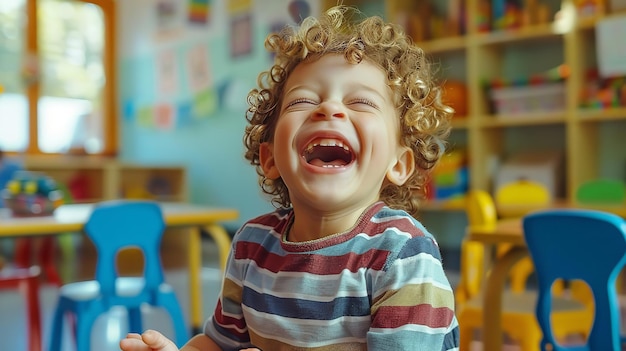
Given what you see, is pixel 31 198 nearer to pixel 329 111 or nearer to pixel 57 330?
pixel 57 330

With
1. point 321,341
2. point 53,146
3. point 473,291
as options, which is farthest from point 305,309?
point 53,146

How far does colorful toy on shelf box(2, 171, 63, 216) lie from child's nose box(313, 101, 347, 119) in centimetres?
169

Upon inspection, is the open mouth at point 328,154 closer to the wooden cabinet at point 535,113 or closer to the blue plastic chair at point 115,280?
the blue plastic chair at point 115,280

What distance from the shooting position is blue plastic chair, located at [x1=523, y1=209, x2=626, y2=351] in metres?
1.28

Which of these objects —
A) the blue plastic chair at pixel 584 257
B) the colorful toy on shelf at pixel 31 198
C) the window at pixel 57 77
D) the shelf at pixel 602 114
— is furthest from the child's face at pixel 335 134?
the window at pixel 57 77

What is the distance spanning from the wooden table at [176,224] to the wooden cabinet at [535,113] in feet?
6.10

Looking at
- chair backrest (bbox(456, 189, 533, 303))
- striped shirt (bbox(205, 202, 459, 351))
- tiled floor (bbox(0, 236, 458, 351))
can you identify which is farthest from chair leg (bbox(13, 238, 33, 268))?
striped shirt (bbox(205, 202, 459, 351))

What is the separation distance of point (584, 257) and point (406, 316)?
0.81m

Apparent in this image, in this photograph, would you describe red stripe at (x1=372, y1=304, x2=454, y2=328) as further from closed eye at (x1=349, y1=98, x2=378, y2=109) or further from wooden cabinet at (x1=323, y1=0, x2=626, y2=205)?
wooden cabinet at (x1=323, y1=0, x2=626, y2=205)

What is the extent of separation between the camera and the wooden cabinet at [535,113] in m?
3.35

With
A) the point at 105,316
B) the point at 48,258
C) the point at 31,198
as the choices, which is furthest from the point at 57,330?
the point at 48,258

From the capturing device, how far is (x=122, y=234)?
198cm

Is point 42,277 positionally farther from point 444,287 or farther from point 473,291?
point 444,287

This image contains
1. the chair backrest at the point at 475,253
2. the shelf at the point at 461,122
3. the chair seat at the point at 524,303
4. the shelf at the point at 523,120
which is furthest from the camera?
the shelf at the point at 461,122
